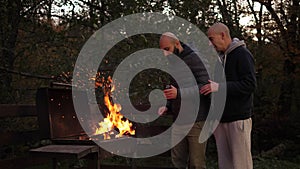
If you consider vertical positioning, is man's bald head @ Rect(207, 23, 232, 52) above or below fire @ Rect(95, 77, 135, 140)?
above

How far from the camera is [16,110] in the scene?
425 centimetres

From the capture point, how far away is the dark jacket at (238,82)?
3.08 m

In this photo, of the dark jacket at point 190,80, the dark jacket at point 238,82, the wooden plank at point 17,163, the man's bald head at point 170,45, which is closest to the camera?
the dark jacket at point 238,82

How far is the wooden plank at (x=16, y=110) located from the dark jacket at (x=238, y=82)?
2191 mm

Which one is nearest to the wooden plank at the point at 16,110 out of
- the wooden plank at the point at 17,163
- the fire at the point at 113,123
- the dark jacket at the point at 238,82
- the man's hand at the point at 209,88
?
the wooden plank at the point at 17,163

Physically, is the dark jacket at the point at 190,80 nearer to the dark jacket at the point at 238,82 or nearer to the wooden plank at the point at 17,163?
the dark jacket at the point at 238,82

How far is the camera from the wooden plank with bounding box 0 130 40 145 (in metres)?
4.18

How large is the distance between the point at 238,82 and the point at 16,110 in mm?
2399

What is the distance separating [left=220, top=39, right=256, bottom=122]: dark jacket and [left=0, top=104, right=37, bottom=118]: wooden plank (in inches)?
86.3

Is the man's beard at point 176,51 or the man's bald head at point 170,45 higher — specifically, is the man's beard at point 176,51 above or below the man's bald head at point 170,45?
below

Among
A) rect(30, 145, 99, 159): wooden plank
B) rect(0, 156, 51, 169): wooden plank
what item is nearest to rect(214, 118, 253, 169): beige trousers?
rect(30, 145, 99, 159): wooden plank

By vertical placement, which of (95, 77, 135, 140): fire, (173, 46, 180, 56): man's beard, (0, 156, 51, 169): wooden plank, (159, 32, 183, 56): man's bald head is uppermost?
(159, 32, 183, 56): man's bald head

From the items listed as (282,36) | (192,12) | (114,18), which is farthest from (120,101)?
(282,36)

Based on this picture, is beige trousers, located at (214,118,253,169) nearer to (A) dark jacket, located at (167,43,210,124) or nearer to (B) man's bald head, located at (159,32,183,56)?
(A) dark jacket, located at (167,43,210,124)
